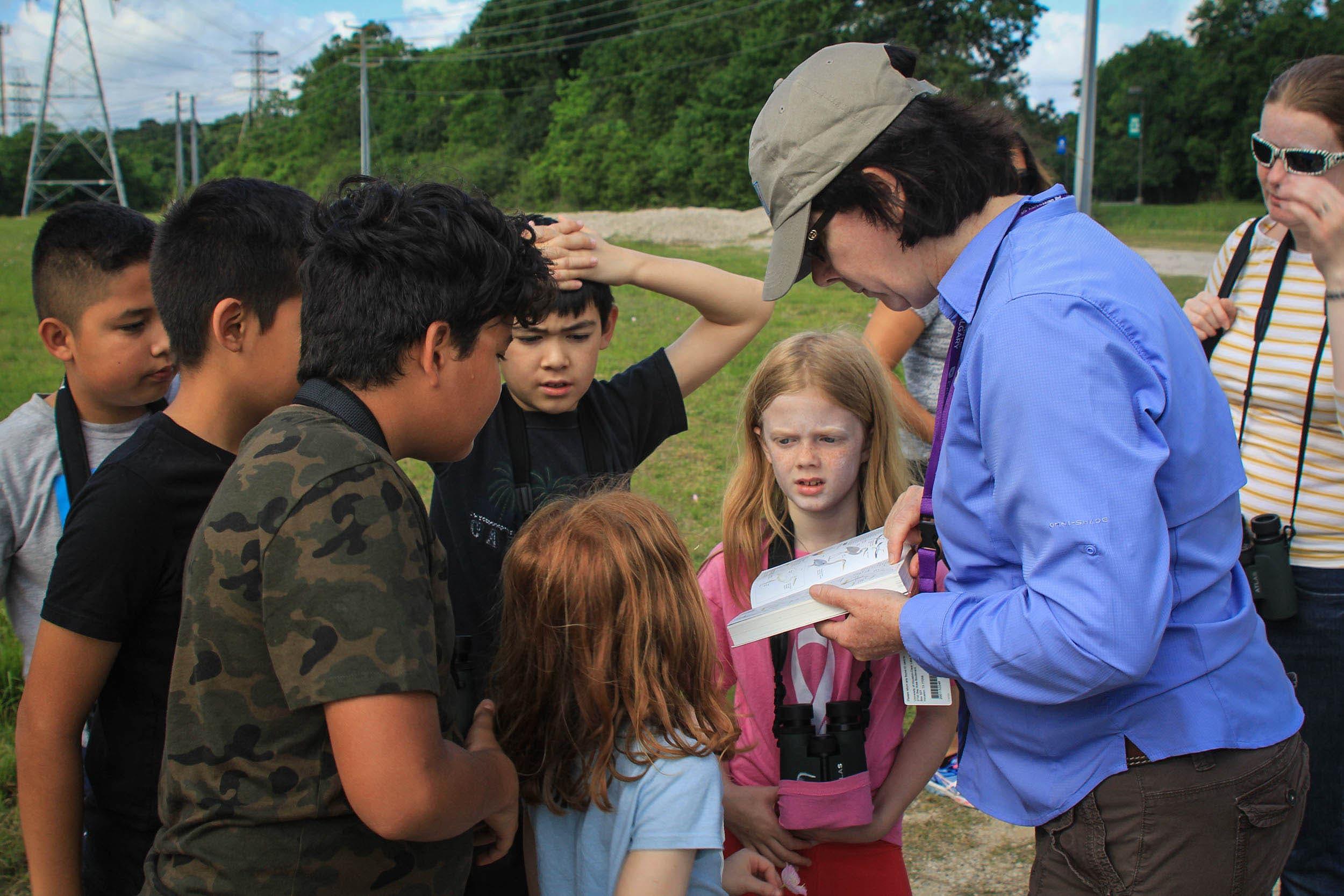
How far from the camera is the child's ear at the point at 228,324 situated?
1997 mm

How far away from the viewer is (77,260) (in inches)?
92.8

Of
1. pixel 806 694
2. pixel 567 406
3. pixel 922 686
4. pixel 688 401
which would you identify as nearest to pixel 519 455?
pixel 567 406

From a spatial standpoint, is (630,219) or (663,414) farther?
(630,219)

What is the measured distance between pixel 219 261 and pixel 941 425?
1503 millimetres

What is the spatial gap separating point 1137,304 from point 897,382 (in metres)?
1.78

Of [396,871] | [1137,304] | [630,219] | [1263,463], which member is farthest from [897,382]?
[630,219]

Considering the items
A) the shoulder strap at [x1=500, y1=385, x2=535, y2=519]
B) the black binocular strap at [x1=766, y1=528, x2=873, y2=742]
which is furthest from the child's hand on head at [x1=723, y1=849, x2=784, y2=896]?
the shoulder strap at [x1=500, y1=385, x2=535, y2=519]

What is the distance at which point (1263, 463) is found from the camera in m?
2.68

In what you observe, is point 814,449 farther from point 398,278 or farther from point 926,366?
point 398,278

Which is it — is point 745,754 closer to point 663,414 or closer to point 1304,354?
point 663,414

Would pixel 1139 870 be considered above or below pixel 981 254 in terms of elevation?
below

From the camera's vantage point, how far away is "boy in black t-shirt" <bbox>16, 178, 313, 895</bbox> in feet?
5.88

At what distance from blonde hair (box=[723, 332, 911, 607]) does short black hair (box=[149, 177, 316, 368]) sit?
1.29 metres

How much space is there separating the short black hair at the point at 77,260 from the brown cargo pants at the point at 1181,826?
238 centimetres
